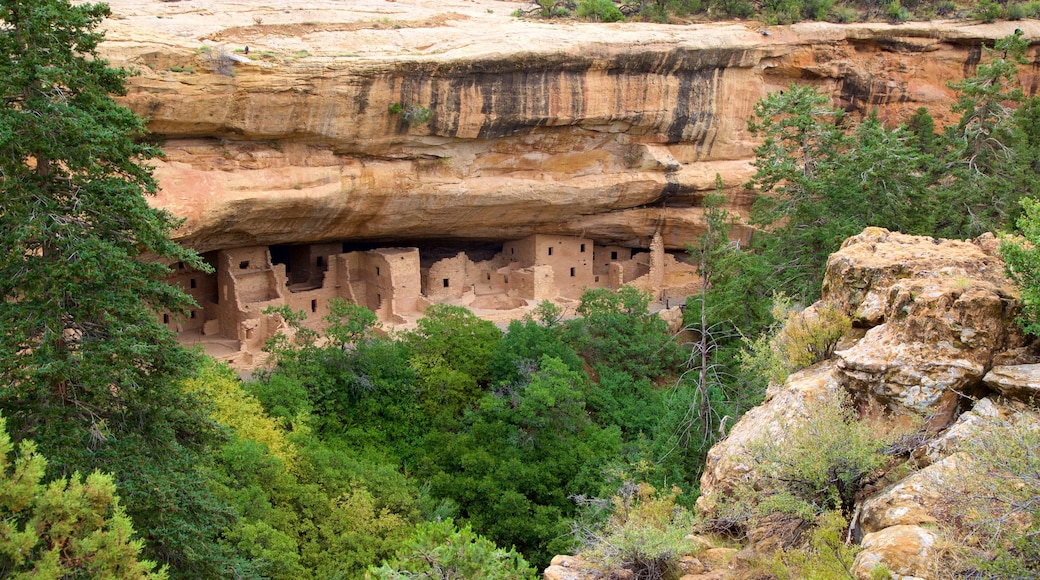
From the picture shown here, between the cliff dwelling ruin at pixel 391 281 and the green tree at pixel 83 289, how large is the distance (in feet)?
35.8

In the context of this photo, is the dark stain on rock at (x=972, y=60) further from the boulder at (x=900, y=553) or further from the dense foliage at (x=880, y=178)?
the boulder at (x=900, y=553)

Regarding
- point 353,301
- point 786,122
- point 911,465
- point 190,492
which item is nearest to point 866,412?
point 911,465

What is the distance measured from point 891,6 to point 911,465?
2224 cm

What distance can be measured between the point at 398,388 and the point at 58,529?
13.3 metres

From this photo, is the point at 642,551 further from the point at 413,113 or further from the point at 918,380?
the point at 413,113

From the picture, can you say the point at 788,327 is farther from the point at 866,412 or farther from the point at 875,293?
the point at 866,412

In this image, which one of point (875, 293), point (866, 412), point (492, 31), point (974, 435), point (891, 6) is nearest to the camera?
point (974, 435)

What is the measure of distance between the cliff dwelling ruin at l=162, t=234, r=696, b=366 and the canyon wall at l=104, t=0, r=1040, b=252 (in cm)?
65

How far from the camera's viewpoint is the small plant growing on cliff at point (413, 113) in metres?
20.1

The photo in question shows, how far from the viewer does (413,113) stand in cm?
2023

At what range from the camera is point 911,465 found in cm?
780

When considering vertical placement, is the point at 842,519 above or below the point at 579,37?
below

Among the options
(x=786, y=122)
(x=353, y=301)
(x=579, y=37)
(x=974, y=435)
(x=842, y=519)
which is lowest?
(x=353, y=301)

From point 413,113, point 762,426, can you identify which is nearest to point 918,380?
point 762,426
